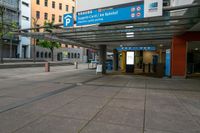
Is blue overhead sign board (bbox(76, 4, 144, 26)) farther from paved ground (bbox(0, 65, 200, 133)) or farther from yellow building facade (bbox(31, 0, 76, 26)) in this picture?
yellow building facade (bbox(31, 0, 76, 26))

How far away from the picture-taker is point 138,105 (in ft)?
20.2

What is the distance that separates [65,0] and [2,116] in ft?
168

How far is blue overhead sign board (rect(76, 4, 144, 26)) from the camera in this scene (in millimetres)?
9633

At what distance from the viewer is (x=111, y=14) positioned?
10.5 metres

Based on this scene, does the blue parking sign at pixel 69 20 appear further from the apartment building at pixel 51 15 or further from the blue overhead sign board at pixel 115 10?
the apartment building at pixel 51 15

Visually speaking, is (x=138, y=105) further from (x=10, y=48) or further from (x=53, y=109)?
(x=10, y=48)

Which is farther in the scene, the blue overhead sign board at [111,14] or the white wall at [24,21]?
the white wall at [24,21]

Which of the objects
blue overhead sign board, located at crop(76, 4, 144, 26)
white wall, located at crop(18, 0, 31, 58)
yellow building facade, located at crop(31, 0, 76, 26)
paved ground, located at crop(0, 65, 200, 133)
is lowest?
paved ground, located at crop(0, 65, 200, 133)

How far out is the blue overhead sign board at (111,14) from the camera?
963 centimetres

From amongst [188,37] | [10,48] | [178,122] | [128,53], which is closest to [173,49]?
[188,37]

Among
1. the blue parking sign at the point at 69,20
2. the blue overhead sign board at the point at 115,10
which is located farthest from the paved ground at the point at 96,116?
the blue parking sign at the point at 69,20

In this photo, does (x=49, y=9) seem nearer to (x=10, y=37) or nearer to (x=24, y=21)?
(x=24, y=21)

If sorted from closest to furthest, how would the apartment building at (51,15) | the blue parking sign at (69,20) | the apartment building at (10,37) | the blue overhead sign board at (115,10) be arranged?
the blue overhead sign board at (115,10) → the blue parking sign at (69,20) → the apartment building at (10,37) → the apartment building at (51,15)

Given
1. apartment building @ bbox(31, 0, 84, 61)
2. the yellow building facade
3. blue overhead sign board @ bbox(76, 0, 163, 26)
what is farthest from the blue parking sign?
the yellow building facade
